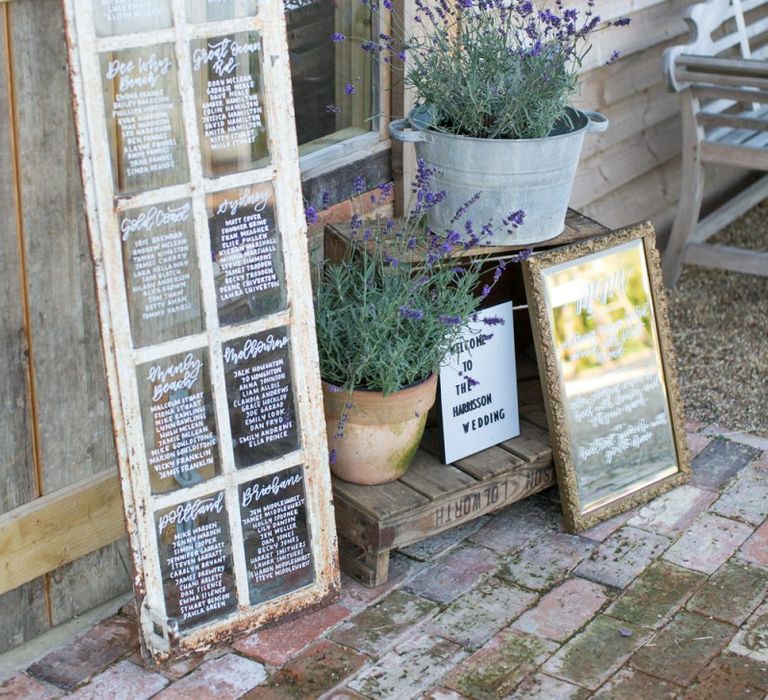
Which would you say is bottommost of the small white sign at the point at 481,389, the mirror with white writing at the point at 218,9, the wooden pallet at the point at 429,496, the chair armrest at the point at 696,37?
the wooden pallet at the point at 429,496

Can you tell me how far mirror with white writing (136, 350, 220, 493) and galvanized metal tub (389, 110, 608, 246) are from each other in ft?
2.88

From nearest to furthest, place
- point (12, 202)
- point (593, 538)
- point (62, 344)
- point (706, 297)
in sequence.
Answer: point (12, 202) < point (62, 344) < point (593, 538) < point (706, 297)

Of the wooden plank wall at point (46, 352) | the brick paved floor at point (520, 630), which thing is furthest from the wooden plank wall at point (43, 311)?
the brick paved floor at point (520, 630)

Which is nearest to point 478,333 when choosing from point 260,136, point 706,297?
point 260,136

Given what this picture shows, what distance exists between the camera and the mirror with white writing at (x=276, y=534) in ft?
9.40

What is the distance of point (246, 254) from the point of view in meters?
2.74

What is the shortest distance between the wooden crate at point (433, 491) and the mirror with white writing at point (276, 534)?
177 mm

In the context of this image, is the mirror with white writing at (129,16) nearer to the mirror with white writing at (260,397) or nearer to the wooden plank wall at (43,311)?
the wooden plank wall at (43,311)

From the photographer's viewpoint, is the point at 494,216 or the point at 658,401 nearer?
the point at 494,216

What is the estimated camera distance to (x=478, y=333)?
3260 millimetres

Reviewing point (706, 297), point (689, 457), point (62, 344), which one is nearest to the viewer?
point (62, 344)

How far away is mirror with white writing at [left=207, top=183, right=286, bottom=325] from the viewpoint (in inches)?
106

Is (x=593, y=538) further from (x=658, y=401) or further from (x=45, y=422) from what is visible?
(x=45, y=422)

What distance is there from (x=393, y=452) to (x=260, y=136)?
91 cm
